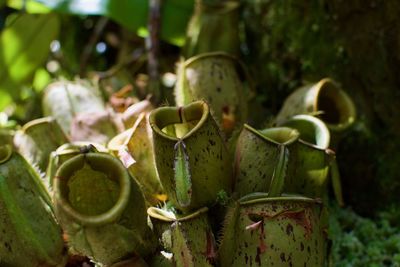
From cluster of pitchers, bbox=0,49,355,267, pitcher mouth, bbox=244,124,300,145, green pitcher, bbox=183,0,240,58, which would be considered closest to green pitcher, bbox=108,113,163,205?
cluster of pitchers, bbox=0,49,355,267

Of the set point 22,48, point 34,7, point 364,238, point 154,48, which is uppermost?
point 34,7

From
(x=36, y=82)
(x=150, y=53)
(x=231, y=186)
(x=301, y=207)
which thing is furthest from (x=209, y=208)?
(x=36, y=82)

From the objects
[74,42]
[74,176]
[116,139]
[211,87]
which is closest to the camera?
[74,176]

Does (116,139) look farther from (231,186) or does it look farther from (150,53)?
(150,53)

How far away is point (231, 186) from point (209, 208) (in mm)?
76

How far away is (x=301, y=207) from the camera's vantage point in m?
1.04

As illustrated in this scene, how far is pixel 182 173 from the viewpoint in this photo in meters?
1.04

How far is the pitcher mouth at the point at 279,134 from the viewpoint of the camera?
115 cm

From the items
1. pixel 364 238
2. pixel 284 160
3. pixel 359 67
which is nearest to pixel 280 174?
pixel 284 160

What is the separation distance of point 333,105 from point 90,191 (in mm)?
731

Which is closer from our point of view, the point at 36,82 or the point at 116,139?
the point at 116,139

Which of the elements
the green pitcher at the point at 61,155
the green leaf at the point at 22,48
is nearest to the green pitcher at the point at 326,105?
the green pitcher at the point at 61,155

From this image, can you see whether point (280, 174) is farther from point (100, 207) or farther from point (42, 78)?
point (42, 78)

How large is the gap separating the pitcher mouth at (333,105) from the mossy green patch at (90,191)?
2.00ft
